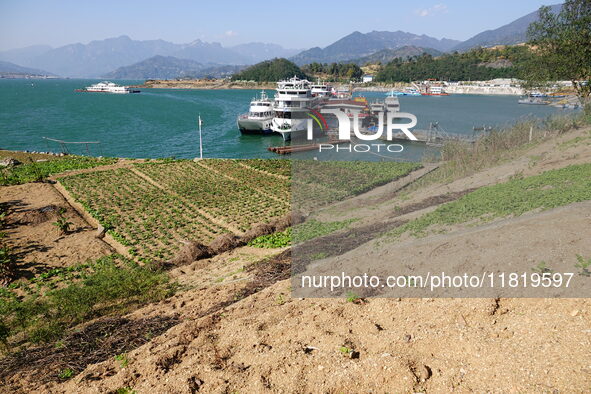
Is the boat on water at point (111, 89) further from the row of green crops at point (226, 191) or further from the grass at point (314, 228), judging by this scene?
the grass at point (314, 228)

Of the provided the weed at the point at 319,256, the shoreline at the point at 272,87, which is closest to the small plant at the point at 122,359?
the weed at the point at 319,256

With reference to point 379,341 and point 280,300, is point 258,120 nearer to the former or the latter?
point 280,300

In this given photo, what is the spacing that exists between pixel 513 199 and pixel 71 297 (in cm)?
1076

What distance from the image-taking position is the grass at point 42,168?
74.1ft

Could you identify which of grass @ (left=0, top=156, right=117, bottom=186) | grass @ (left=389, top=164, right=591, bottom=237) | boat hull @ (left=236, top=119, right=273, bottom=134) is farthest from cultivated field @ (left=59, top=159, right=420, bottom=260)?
boat hull @ (left=236, top=119, right=273, bottom=134)

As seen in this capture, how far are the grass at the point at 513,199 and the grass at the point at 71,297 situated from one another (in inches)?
268

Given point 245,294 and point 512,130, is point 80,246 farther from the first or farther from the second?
point 512,130

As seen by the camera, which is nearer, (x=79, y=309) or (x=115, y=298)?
(x=79, y=309)

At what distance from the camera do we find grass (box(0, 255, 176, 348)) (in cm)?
875

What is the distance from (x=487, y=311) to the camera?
5.84m

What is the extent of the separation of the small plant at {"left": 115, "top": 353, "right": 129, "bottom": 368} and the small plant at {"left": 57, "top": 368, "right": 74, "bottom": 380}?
0.72 metres

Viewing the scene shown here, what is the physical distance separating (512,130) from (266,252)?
10263 mm

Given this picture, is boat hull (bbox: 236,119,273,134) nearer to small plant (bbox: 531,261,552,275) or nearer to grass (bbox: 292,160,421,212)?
grass (bbox: 292,160,421,212)

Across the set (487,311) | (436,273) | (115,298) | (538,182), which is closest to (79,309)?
(115,298)
